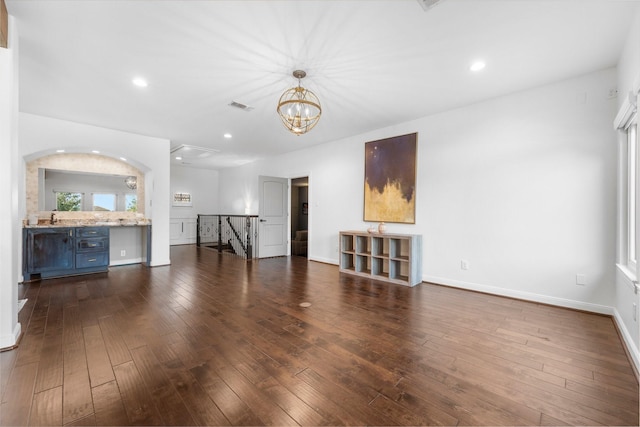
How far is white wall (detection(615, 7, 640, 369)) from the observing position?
7.17 feet

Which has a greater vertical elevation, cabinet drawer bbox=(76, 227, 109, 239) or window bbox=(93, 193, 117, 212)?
window bbox=(93, 193, 117, 212)

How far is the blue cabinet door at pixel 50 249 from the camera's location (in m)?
4.39

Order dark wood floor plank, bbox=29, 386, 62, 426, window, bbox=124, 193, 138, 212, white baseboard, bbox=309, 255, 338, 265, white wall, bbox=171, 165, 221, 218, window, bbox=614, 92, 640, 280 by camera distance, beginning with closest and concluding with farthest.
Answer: dark wood floor plank, bbox=29, 386, 62, 426
window, bbox=614, 92, 640, 280
window, bbox=124, 193, 138, 212
white baseboard, bbox=309, 255, 338, 265
white wall, bbox=171, 165, 221, 218

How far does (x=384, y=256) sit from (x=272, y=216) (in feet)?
11.1

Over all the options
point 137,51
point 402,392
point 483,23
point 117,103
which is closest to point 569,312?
→ point 402,392

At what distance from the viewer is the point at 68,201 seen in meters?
5.37

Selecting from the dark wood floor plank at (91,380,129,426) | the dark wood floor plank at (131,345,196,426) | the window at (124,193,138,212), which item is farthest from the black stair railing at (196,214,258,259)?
the dark wood floor plank at (91,380,129,426)

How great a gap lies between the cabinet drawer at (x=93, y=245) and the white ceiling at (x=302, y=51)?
2.24m

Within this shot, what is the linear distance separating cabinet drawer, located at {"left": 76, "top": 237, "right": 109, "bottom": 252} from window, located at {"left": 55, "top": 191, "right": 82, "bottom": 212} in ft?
3.60

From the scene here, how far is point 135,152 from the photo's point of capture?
5.55 metres

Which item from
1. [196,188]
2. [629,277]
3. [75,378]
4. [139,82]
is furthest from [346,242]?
[196,188]

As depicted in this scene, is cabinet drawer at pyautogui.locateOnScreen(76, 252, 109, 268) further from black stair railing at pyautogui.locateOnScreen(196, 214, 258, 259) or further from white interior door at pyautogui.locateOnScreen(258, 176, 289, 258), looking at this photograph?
white interior door at pyautogui.locateOnScreen(258, 176, 289, 258)

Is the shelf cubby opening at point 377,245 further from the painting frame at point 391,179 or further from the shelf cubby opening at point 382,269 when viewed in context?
the painting frame at point 391,179

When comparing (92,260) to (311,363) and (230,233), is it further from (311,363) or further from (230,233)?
(311,363)
